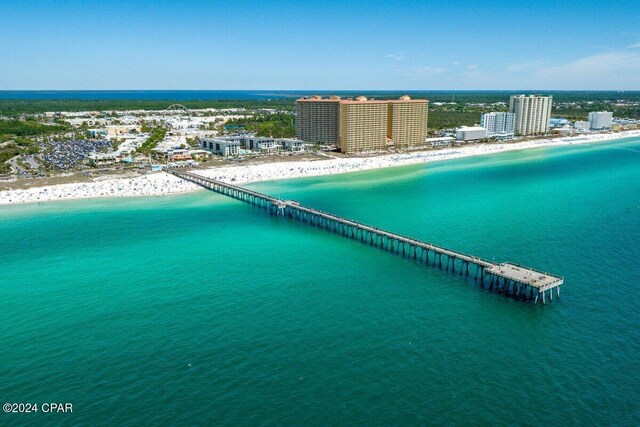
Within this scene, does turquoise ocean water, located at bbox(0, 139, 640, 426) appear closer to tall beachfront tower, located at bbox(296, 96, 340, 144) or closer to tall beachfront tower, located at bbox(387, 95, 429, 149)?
tall beachfront tower, located at bbox(296, 96, 340, 144)

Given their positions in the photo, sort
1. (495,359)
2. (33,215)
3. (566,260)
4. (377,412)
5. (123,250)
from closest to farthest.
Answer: (377,412) < (495,359) < (566,260) < (123,250) < (33,215)

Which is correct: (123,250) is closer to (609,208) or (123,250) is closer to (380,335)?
(380,335)

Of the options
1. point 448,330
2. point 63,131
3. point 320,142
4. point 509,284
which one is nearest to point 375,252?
point 509,284

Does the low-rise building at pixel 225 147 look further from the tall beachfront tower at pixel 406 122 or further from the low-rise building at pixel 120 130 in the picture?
the low-rise building at pixel 120 130

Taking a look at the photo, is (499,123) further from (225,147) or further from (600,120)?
(225,147)

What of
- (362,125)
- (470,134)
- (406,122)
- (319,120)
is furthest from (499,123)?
(319,120)

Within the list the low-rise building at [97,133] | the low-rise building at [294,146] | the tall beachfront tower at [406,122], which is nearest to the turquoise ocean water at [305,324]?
the low-rise building at [294,146]
